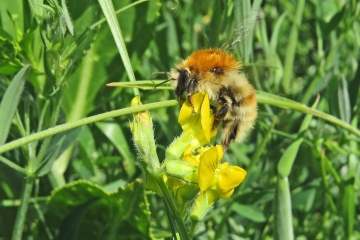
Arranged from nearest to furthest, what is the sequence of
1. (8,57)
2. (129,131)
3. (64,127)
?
(64,127)
(8,57)
(129,131)

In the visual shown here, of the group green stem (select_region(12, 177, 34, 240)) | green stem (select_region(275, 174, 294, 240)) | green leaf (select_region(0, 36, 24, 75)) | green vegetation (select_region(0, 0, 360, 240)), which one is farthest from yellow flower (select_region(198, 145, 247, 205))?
green leaf (select_region(0, 36, 24, 75))

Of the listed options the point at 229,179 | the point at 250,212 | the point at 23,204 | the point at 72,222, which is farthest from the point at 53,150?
the point at 250,212

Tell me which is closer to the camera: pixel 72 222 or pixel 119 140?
pixel 72 222

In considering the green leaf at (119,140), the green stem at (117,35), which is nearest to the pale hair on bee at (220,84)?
the green stem at (117,35)

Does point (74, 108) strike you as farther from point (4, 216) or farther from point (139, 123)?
point (139, 123)

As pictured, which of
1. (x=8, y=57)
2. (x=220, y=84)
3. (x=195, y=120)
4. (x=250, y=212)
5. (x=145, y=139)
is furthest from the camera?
(x=250, y=212)

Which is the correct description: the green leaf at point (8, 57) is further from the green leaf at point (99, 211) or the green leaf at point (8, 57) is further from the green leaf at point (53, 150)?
the green leaf at point (99, 211)

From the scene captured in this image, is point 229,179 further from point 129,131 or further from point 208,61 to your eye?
point 129,131
